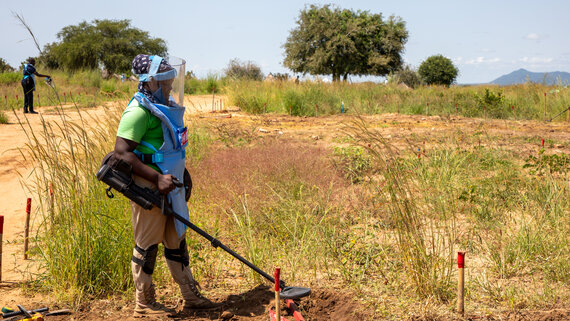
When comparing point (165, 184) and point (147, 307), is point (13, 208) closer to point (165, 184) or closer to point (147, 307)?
point (147, 307)

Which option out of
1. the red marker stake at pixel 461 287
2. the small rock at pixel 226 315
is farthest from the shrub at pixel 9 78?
the red marker stake at pixel 461 287

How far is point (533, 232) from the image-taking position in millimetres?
4613

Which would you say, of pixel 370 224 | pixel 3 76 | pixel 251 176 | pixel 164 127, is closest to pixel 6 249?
pixel 251 176

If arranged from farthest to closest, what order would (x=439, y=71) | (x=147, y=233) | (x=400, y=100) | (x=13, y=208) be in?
(x=439, y=71) → (x=400, y=100) → (x=13, y=208) → (x=147, y=233)

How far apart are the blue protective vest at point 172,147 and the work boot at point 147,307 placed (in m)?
0.48

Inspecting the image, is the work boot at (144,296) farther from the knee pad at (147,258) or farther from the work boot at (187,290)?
the work boot at (187,290)

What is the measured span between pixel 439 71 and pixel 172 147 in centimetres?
4459

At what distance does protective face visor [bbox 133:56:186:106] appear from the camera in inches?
137

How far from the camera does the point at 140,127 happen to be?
3348 millimetres

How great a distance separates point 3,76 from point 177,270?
2425 centimetres

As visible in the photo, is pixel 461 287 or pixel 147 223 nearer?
pixel 461 287

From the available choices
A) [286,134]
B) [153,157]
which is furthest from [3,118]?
[153,157]

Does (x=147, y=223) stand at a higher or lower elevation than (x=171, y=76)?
lower

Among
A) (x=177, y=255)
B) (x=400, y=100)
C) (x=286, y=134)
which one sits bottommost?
(x=177, y=255)
